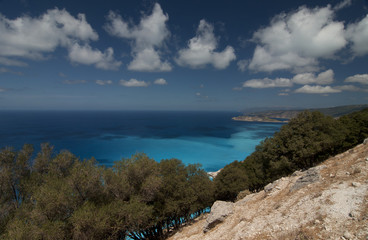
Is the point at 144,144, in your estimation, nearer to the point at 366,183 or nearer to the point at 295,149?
the point at 295,149

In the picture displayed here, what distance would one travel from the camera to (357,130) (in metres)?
32.0

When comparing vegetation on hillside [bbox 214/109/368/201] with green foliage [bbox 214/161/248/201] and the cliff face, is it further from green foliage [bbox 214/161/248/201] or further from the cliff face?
the cliff face

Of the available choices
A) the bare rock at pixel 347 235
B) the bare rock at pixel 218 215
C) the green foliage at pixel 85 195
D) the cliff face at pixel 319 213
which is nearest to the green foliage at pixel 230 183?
the green foliage at pixel 85 195

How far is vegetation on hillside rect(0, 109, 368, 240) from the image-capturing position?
14914mm

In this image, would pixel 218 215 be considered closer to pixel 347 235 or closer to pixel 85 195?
pixel 347 235

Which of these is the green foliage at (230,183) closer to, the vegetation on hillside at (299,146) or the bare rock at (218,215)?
the vegetation on hillside at (299,146)

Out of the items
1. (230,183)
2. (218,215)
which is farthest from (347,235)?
(230,183)

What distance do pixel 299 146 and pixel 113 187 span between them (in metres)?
30.1

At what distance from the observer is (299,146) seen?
27.2 meters

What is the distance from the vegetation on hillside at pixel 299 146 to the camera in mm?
27484

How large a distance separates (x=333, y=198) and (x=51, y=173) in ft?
97.5

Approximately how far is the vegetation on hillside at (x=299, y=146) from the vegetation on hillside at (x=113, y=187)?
0.17 meters

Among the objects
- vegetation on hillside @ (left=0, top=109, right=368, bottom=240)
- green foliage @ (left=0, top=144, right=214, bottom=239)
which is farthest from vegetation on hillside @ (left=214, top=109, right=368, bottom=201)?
green foliage @ (left=0, top=144, right=214, bottom=239)

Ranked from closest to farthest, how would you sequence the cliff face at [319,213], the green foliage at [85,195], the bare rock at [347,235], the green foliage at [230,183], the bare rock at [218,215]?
1. the bare rock at [347,235]
2. the cliff face at [319,213]
3. the green foliage at [85,195]
4. the bare rock at [218,215]
5. the green foliage at [230,183]
